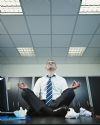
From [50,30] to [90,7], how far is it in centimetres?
110

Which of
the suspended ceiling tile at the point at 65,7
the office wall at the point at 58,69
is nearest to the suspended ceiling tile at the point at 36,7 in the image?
the suspended ceiling tile at the point at 65,7

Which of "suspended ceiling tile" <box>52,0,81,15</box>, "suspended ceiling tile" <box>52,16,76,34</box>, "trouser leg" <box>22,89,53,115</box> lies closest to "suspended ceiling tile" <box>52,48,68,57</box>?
"suspended ceiling tile" <box>52,16,76,34</box>

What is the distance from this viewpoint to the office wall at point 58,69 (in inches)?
263

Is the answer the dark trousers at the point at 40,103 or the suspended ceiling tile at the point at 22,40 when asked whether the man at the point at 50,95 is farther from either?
the suspended ceiling tile at the point at 22,40

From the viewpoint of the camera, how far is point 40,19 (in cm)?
358

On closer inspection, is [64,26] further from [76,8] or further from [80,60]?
[80,60]

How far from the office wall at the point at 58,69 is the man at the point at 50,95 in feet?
12.0

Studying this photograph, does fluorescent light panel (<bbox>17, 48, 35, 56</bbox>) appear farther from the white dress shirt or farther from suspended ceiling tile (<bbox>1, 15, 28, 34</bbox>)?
the white dress shirt

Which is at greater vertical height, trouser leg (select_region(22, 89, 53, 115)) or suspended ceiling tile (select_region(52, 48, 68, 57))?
suspended ceiling tile (select_region(52, 48, 68, 57))

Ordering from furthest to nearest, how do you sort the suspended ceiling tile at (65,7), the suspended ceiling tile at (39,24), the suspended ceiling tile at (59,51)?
the suspended ceiling tile at (59,51) < the suspended ceiling tile at (39,24) < the suspended ceiling tile at (65,7)

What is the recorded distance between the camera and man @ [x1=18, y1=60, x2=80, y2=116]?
1987 millimetres

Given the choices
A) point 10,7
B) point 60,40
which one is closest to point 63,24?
point 60,40

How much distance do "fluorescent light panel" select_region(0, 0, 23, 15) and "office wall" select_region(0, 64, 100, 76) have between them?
3.53 meters

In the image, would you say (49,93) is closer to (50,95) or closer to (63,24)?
(50,95)
